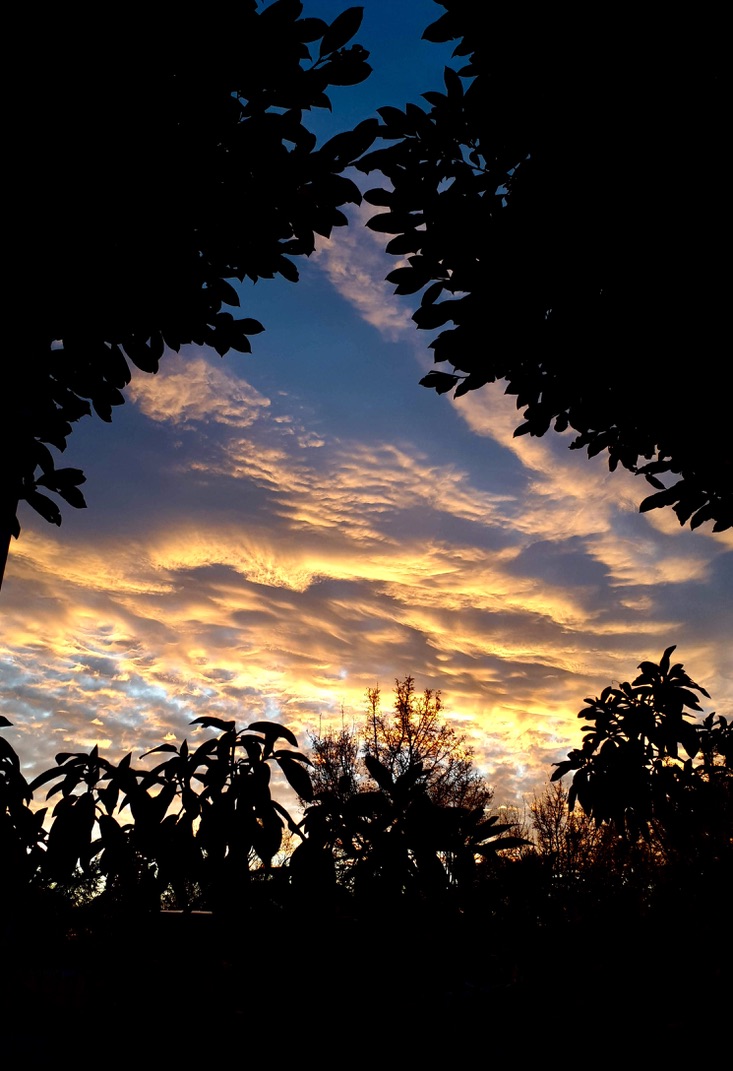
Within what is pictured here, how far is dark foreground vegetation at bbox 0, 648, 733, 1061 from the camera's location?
1645 millimetres

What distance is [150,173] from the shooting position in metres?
2.44

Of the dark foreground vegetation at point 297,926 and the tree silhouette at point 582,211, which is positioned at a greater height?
the tree silhouette at point 582,211

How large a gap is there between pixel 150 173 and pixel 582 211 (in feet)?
6.53

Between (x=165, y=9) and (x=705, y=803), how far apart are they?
7670 mm

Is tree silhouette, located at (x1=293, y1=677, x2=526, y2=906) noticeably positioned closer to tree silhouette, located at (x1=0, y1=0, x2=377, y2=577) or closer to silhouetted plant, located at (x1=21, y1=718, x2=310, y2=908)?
silhouetted plant, located at (x1=21, y1=718, x2=310, y2=908)

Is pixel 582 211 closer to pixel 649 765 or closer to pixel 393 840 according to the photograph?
pixel 393 840

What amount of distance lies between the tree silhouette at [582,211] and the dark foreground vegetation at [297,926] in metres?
→ 2.53

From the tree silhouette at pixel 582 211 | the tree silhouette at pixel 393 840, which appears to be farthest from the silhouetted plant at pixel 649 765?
the tree silhouette at pixel 393 840

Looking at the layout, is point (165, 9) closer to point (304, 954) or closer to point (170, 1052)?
point (304, 954)

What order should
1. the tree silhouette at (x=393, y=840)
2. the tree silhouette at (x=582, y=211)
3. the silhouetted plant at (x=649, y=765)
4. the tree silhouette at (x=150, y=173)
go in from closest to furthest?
the tree silhouette at (x=393, y=840), the tree silhouette at (x=150, y=173), the tree silhouette at (x=582, y=211), the silhouetted plant at (x=649, y=765)

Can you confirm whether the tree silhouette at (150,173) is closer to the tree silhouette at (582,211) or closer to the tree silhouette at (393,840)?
the tree silhouette at (582,211)

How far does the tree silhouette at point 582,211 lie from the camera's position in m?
2.72

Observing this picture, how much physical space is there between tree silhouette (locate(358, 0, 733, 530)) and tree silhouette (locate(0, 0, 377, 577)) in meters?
0.68

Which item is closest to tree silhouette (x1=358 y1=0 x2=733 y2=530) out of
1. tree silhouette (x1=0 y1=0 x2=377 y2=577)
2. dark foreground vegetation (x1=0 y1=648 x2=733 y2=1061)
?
tree silhouette (x1=0 y1=0 x2=377 y2=577)
